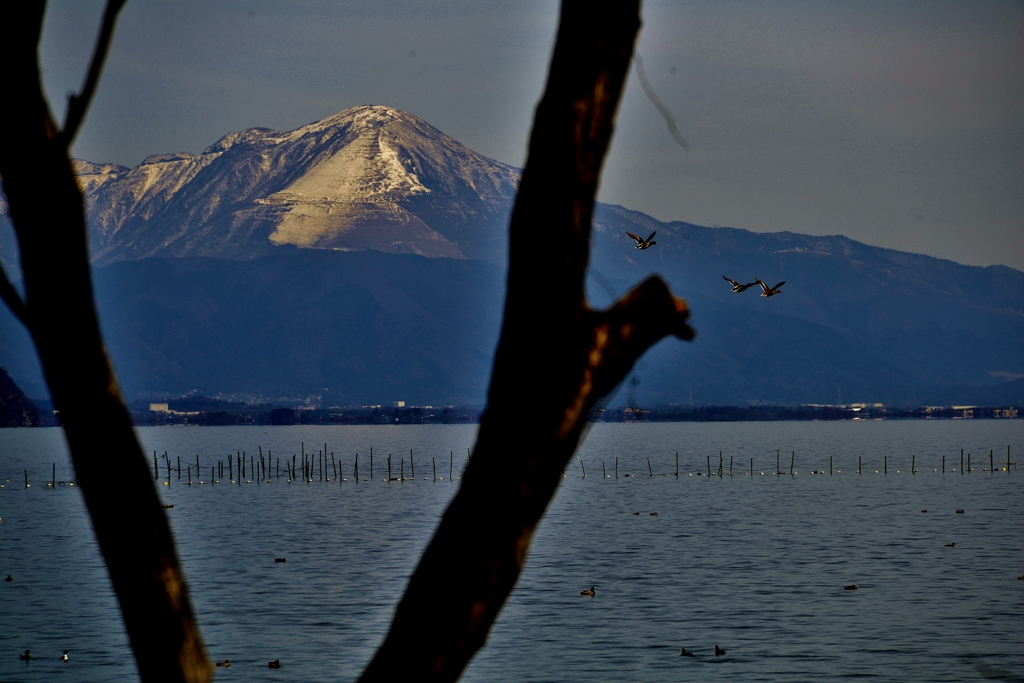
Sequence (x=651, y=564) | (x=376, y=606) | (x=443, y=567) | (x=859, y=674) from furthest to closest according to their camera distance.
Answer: (x=651, y=564) → (x=376, y=606) → (x=859, y=674) → (x=443, y=567)

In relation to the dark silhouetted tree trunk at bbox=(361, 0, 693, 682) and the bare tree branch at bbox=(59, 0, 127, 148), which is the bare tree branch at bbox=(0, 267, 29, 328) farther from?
the dark silhouetted tree trunk at bbox=(361, 0, 693, 682)

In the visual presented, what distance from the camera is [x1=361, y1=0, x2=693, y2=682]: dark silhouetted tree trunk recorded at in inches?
202

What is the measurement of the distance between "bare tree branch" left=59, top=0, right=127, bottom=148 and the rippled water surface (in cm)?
427

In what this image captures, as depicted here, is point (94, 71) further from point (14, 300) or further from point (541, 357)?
point (541, 357)

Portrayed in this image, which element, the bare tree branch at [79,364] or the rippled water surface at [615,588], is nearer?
the bare tree branch at [79,364]

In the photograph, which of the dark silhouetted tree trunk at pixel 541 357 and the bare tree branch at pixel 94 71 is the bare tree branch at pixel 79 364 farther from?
the dark silhouetted tree trunk at pixel 541 357

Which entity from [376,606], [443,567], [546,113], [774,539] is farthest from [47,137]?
[774,539]

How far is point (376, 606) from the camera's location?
4984 cm

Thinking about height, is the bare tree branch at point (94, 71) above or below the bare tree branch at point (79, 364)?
above

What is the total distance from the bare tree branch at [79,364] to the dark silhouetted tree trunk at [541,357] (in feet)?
2.91

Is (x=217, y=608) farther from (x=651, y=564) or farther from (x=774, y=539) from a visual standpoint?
(x=774, y=539)

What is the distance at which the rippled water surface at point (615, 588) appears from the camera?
1521 inches

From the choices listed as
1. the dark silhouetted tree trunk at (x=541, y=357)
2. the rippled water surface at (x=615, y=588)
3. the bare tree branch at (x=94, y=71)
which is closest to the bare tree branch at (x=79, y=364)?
the bare tree branch at (x=94, y=71)

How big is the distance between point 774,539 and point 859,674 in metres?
41.7
